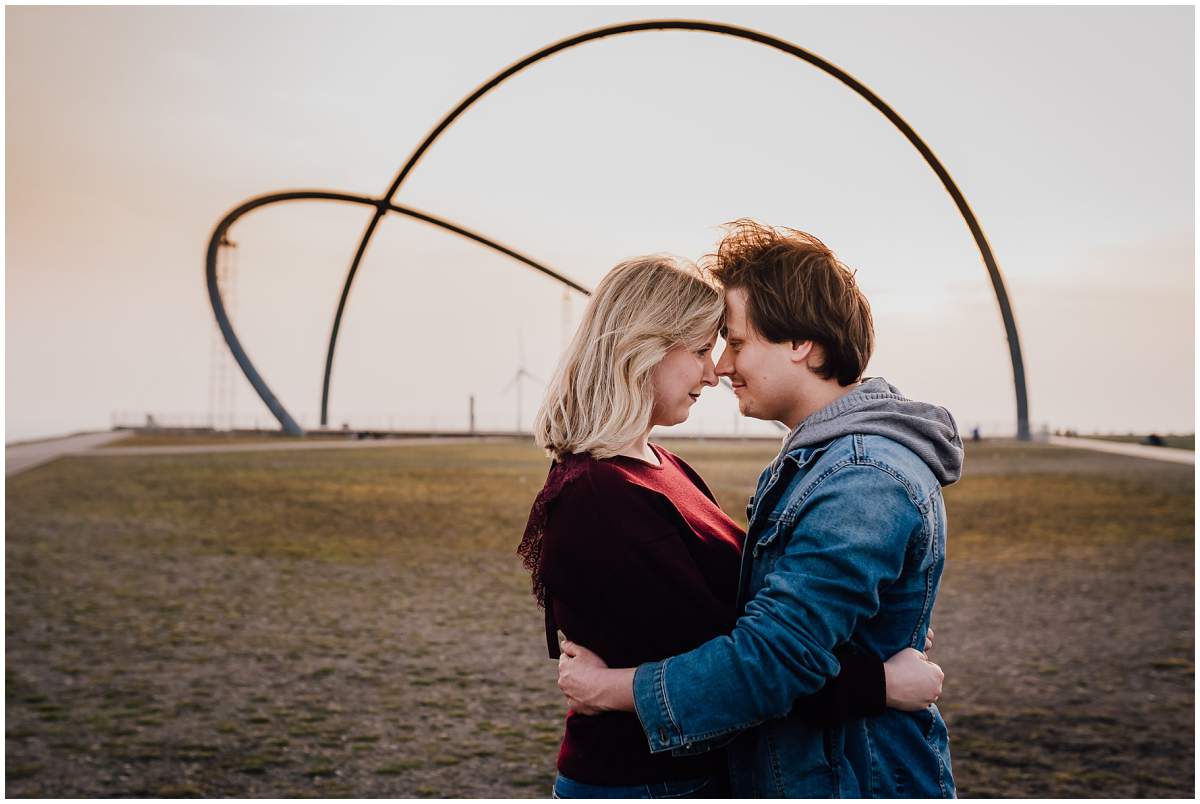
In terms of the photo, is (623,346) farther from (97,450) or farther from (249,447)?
(249,447)

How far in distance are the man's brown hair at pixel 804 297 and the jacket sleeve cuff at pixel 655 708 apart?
847mm

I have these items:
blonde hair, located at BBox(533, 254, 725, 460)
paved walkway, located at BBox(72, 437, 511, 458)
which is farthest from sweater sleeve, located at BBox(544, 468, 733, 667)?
paved walkway, located at BBox(72, 437, 511, 458)

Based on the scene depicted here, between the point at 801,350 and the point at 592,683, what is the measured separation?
94 cm

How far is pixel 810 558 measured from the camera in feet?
7.57

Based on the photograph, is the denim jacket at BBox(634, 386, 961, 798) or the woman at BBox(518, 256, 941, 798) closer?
the denim jacket at BBox(634, 386, 961, 798)

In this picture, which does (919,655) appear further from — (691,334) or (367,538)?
(367,538)

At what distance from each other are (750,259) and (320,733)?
6.29m

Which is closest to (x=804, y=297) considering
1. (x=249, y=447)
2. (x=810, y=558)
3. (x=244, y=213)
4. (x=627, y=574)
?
(x=810, y=558)

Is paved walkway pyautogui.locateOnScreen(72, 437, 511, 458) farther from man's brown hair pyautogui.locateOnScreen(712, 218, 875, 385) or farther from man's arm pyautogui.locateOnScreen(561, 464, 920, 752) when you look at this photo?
man's arm pyautogui.locateOnScreen(561, 464, 920, 752)

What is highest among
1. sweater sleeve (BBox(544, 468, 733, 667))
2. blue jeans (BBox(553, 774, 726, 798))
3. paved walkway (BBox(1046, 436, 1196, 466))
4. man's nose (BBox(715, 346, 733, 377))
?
man's nose (BBox(715, 346, 733, 377))

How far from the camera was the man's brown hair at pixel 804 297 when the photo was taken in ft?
8.52

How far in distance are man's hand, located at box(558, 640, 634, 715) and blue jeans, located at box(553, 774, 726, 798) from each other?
18 centimetres

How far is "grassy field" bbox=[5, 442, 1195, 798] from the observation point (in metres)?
7.20

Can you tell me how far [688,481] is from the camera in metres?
2.93
